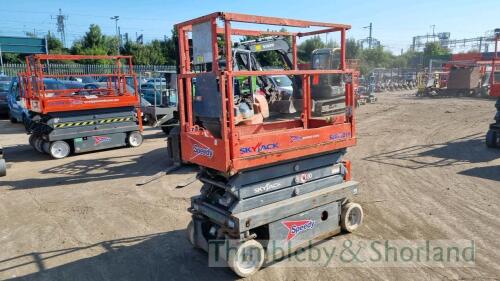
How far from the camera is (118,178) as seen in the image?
28.3 feet

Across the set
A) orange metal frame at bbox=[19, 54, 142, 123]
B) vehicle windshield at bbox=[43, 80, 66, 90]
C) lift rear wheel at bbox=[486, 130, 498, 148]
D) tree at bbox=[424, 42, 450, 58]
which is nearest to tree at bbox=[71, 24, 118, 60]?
vehicle windshield at bbox=[43, 80, 66, 90]

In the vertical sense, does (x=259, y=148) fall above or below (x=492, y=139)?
above

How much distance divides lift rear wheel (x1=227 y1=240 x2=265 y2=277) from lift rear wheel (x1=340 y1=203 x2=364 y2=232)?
146 centimetres

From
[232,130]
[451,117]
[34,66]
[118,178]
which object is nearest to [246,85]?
[118,178]

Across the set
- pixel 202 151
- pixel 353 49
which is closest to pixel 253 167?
pixel 202 151

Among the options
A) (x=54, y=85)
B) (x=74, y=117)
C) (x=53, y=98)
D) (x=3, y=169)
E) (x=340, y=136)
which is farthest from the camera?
(x=54, y=85)

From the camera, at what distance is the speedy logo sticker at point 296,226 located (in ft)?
15.0

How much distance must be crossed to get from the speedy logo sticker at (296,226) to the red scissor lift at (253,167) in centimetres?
1

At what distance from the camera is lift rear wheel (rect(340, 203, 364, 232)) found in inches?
207

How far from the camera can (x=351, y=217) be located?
5.40m

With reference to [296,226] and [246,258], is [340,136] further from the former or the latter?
[246,258]

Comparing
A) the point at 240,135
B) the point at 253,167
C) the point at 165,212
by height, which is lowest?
the point at 165,212

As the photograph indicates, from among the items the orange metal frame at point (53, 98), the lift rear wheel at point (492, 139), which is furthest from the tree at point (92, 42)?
the lift rear wheel at point (492, 139)

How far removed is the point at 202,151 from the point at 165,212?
2425 millimetres
